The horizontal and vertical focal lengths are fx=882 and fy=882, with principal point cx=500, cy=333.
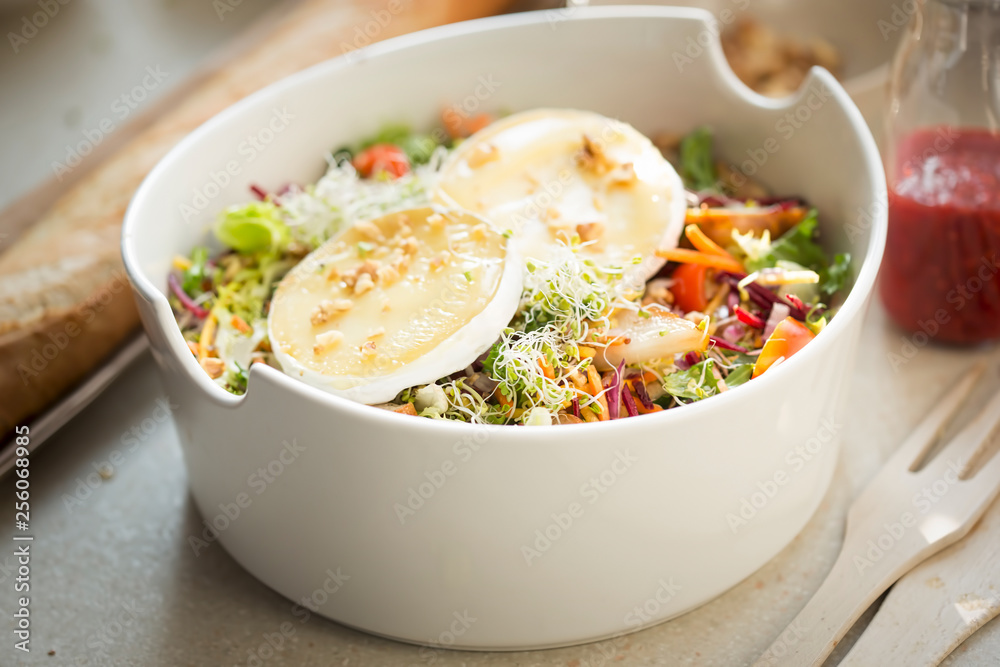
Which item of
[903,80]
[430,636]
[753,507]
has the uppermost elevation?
[903,80]

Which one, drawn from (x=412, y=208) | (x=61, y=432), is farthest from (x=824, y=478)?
(x=61, y=432)

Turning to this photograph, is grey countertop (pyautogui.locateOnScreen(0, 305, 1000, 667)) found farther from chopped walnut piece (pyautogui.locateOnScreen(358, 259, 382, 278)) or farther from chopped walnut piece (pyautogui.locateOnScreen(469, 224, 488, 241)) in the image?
chopped walnut piece (pyautogui.locateOnScreen(469, 224, 488, 241))

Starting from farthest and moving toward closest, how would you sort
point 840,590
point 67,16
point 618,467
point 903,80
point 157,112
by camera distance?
1. point 67,16
2. point 157,112
3. point 903,80
4. point 840,590
5. point 618,467

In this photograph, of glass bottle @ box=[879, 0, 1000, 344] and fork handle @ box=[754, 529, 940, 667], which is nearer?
fork handle @ box=[754, 529, 940, 667]

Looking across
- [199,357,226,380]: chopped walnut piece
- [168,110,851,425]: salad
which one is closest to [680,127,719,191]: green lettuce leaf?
[168,110,851,425]: salad

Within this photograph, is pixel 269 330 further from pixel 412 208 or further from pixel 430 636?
pixel 430 636

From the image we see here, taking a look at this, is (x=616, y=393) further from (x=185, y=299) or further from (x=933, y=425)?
(x=185, y=299)
